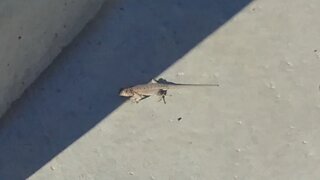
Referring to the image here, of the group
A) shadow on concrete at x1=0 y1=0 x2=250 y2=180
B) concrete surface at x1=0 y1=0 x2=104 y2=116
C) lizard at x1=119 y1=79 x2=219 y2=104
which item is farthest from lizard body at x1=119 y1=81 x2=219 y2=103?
concrete surface at x1=0 y1=0 x2=104 y2=116

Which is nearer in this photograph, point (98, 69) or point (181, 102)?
point (181, 102)

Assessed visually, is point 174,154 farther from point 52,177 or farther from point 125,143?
point 52,177

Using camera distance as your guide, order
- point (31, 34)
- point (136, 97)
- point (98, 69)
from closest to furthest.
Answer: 1. point (31, 34)
2. point (136, 97)
3. point (98, 69)

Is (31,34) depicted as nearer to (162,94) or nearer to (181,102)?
(162,94)

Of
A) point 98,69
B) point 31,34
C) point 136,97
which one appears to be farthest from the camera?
point 98,69

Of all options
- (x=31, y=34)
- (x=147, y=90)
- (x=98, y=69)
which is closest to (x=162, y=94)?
(x=147, y=90)

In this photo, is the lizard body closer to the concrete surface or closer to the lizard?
the lizard
